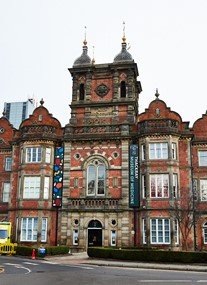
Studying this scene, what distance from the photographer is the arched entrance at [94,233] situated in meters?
36.3

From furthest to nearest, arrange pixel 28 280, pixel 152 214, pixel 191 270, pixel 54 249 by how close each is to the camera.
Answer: pixel 152 214, pixel 54 249, pixel 191 270, pixel 28 280

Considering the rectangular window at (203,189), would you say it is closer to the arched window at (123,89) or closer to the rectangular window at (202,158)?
the rectangular window at (202,158)

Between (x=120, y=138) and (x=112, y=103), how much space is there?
5438 mm

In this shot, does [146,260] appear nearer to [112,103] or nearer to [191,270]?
[191,270]

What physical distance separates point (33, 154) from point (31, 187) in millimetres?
3541

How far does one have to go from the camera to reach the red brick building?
35375 mm

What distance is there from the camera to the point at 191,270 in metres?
22.5

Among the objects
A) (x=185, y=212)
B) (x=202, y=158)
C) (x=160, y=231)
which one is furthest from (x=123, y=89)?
(x=160, y=231)

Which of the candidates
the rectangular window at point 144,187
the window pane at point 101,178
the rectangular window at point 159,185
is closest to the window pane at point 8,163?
the window pane at point 101,178

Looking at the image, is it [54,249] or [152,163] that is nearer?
[54,249]

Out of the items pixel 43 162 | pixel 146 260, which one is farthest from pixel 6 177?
pixel 146 260

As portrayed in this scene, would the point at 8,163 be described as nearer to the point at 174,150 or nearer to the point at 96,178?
the point at 96,178

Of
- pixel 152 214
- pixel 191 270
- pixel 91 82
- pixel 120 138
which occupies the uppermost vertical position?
pixel 91 82

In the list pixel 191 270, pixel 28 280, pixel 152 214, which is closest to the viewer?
pixel 28 280
